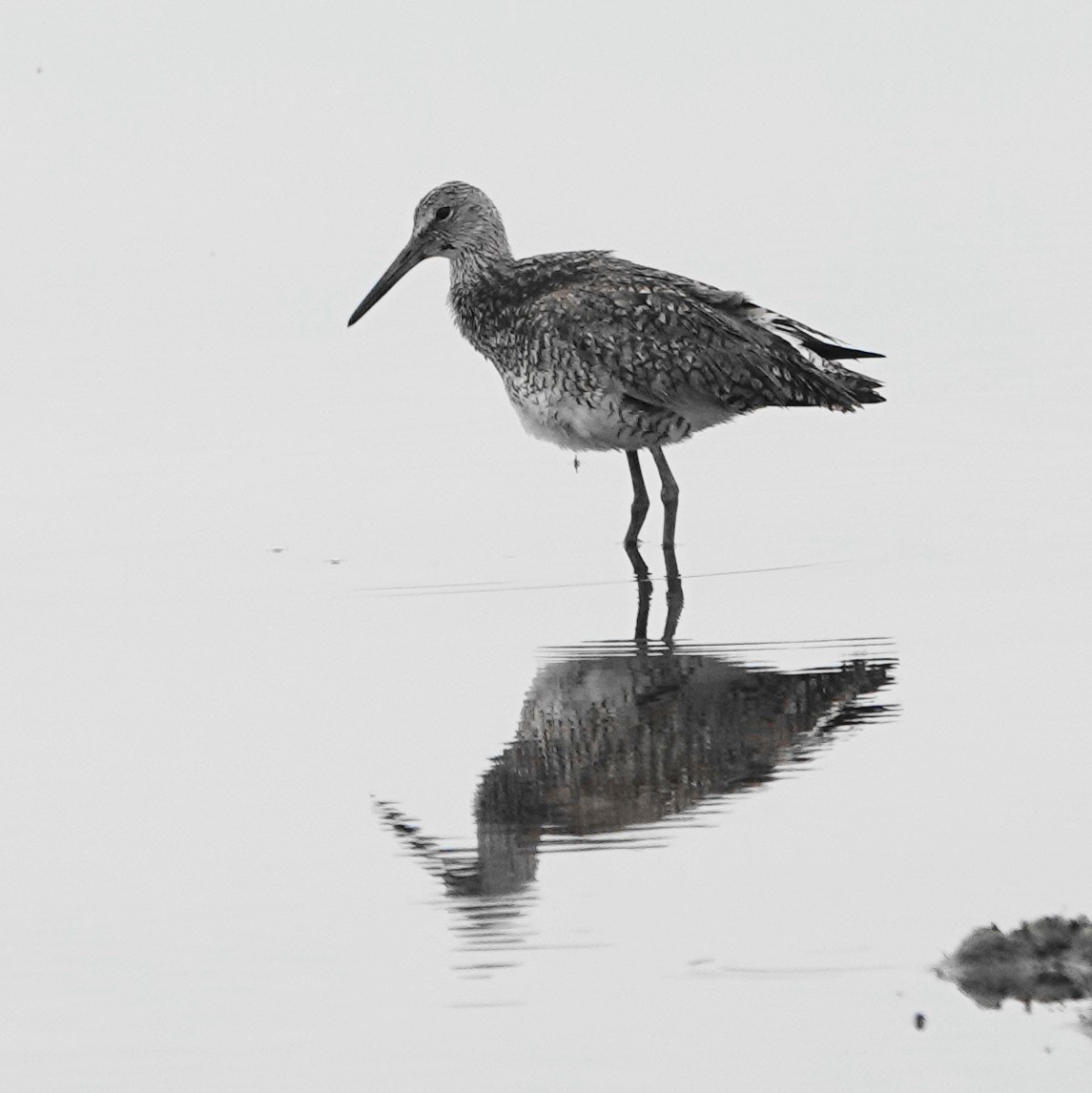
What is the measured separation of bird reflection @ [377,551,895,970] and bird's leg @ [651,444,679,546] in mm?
2096

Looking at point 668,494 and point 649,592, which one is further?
point 668,494

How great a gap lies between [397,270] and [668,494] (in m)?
2.60

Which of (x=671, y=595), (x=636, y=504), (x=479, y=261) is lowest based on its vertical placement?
(x=671, y=595)

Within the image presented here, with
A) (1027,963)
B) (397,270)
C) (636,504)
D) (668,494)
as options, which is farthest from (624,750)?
(397,270)

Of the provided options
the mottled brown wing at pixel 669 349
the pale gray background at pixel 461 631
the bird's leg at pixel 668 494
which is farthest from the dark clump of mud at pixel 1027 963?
the mottled brown wing at pixel 669 349

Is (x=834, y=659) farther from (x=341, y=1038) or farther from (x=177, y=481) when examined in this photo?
(x=177, y=481)

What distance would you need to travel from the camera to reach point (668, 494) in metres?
12.8

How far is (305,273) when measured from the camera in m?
20.6

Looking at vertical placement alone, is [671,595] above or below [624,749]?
above

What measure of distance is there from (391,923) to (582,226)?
47.2ft

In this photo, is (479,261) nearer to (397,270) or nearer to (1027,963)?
(397,270)

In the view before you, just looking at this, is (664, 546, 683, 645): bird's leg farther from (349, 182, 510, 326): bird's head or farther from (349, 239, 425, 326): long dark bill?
(349, 239, 425, 326): long dark bill

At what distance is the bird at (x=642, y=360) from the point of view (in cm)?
1266

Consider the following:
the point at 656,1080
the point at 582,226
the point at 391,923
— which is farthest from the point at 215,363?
the point at 656,1080
